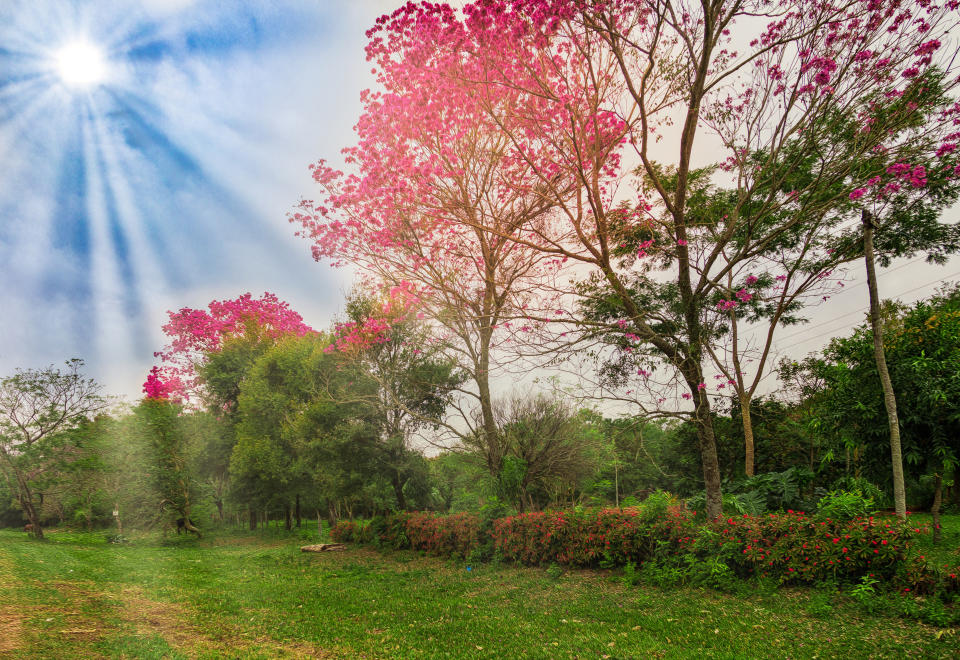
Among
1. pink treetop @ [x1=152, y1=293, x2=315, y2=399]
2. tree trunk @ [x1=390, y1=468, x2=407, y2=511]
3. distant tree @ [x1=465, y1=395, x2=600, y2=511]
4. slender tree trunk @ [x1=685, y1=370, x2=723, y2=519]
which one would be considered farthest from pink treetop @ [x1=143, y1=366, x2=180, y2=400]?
slender tree trunk @ [x1=685, y1=370, x2=723, y2=519]

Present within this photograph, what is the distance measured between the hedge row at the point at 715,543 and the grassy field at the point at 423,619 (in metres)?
0.45

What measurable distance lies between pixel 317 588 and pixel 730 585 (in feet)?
22.2

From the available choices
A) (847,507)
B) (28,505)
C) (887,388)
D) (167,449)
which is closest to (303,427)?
(167,449)

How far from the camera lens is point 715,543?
7148 millimetres

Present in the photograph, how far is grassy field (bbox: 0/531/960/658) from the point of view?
440 centimetres

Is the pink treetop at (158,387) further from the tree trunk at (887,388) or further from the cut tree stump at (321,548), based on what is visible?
the tree trunk at (887,388)

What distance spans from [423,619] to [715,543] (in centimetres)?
448

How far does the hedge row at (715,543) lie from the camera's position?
5.70 m

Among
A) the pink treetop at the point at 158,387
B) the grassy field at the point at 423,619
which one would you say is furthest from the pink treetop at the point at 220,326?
the grassy field at the point at 423,619

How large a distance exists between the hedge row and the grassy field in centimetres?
45

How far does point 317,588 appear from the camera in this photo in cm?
842

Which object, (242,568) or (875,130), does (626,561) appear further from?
(242,568)

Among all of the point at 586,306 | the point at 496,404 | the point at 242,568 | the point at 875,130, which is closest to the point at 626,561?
the point at 586,306

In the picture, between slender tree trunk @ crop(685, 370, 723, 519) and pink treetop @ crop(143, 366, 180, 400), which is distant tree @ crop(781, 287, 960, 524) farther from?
pink treetop @ crop(143, 366, 180, 400)
